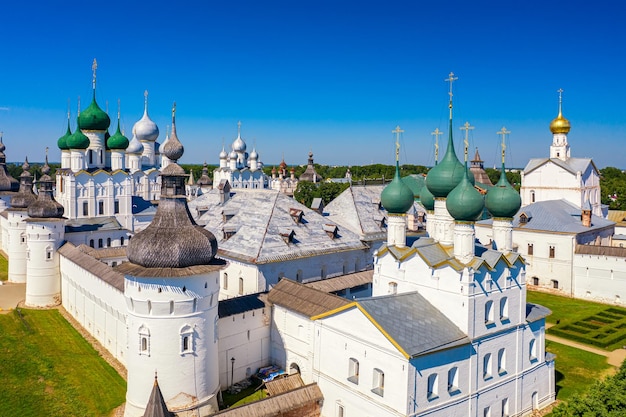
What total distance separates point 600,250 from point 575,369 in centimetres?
1658

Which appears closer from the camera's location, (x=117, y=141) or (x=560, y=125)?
(x=117, y=141)

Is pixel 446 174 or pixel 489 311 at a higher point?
pixel 446 174

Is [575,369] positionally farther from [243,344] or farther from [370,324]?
[243,344]

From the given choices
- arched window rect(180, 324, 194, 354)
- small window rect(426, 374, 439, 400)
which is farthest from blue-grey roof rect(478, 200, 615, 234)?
arched window rect(180, 324, 194, 354)

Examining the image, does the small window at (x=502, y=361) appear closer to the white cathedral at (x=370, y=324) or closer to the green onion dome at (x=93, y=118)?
the white cathedral at (x=370, y=324)

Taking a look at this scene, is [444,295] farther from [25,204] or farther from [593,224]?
[25,204]

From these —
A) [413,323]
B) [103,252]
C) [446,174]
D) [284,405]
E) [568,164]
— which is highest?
[568,164]

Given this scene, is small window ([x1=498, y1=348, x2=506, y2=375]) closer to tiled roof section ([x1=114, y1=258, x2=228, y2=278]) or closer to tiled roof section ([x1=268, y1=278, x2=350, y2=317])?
tiled roof section ([x1=268, y1=278, x2=350, y2=317])

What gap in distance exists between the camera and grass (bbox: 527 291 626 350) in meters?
30.9

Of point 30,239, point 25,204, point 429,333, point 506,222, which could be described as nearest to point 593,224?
point 506,222

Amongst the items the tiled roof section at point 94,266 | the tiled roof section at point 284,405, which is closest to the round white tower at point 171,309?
the tiled roof section at point 284,405

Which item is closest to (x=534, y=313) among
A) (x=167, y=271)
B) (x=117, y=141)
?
(x=167, y=271)

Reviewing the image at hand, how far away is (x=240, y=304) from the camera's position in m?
25.1

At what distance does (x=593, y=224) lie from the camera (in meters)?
44.5
